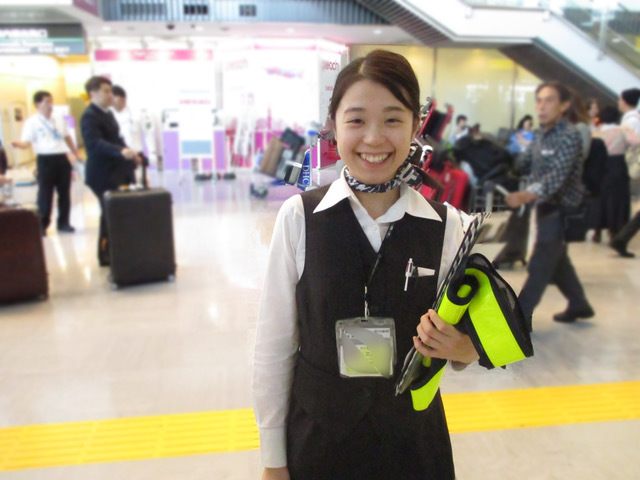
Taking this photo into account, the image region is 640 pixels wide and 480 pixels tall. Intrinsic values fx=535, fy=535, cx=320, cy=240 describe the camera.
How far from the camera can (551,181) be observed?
10.5 feet

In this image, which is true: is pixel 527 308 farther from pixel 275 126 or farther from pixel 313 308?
pixel 275 126

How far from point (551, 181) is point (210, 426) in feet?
7.73

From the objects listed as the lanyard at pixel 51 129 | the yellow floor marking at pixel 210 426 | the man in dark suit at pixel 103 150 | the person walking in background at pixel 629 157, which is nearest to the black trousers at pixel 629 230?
the person walking in background at pixel 629 157

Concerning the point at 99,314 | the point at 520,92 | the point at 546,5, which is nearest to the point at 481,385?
the point at 99,314

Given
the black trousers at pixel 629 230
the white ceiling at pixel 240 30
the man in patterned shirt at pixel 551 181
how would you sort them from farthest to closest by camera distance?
the white ceiling at pixel 240 30 → the black trousers at pixel 629 230 → the man in patterned shirt at pixel 551 181

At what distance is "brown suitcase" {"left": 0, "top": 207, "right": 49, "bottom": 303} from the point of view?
3.83 meters

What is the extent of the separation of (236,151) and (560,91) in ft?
31.1

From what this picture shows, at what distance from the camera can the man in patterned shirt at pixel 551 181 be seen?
3.15 m

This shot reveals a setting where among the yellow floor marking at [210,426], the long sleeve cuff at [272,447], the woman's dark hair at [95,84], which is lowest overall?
the yellow floor marking at [210,426]

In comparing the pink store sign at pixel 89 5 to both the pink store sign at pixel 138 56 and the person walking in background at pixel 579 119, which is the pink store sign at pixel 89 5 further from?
the person walking in background at pixel 579 119

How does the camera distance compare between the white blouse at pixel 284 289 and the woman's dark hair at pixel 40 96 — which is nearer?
the white blouse at pixel 284 289

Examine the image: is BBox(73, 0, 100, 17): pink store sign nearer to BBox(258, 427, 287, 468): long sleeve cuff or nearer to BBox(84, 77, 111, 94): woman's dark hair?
BBox(84, 77, 111, 94): woman's dark hair

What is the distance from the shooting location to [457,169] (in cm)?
445

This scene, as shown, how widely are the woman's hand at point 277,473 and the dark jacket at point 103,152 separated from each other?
417 cm
